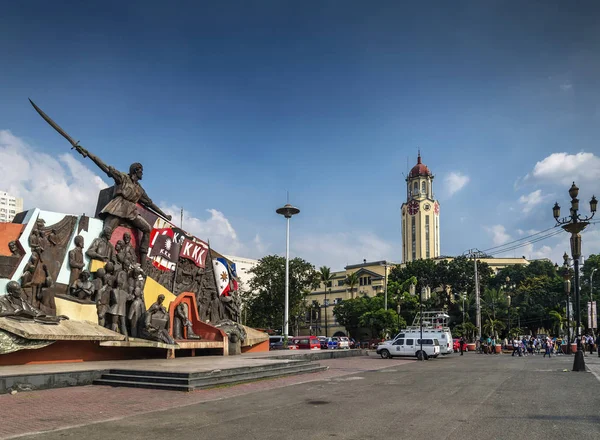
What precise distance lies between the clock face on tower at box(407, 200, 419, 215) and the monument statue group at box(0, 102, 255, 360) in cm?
8504

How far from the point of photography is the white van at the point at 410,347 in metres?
32.0

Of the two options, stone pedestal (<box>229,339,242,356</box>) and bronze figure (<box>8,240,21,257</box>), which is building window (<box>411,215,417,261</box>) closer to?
stone pedestal (<box>229,339,242,356</box>)

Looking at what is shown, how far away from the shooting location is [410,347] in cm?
3272

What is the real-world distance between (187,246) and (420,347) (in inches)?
659

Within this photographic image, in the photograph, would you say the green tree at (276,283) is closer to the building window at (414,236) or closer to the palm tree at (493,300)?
the palm tree at (493,300)

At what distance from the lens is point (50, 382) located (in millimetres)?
13320

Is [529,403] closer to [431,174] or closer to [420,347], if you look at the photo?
[420,347]

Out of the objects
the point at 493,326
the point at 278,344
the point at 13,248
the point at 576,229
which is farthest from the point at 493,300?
the point at 13,248

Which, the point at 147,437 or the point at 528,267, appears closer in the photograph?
→ the point at 147,437

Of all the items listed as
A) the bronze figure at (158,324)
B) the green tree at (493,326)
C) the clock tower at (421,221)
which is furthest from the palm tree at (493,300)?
the bronze figure at (158,324)

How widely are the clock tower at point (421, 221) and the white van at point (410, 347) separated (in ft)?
240

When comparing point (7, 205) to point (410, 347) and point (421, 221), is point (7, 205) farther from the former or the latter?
point (421, 221)

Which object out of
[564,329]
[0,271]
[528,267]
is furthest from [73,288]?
[528,267]

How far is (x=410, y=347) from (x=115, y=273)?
67.0ft
